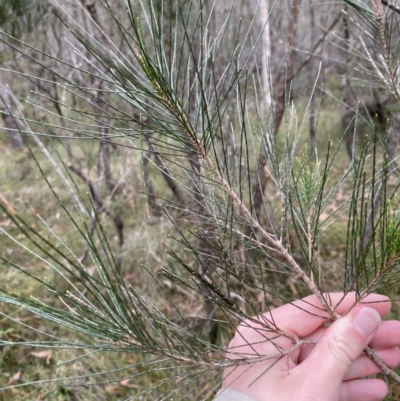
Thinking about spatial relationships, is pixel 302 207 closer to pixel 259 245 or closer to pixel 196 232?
pixel 259 245

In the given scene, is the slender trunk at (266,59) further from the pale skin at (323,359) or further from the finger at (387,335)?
the finger at (387,335)

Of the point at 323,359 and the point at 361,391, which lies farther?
the point at 361,391

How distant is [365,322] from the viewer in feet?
2.88

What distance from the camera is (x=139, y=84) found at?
652 mm

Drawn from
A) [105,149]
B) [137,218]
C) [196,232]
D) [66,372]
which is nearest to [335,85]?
[137,218]

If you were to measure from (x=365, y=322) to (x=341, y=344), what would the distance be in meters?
0.08

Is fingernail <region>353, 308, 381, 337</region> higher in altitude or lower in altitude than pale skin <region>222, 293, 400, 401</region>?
higher

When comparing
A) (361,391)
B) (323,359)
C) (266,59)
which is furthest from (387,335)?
(266,59)

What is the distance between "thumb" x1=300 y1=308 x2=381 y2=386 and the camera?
2.87 feet

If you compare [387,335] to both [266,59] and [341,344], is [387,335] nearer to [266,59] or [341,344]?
[341,344]

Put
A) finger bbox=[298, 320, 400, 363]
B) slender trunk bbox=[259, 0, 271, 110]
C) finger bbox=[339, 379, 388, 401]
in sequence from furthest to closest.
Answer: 1. finger bbox=[339, 379, 388, 401]
2. finger bbox=[298, 320, 400, 363]
3. slender trunk bbox=[259, 0, 271, 110]

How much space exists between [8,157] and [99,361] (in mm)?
4904

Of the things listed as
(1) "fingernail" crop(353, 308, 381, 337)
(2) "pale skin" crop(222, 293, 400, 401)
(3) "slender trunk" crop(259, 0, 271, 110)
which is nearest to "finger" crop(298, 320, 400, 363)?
(2) "pale skin" crop(222, 293, 400, 401)

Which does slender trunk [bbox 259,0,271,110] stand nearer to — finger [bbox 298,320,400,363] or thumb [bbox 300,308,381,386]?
thumb [bbox 300,308,381,386]
